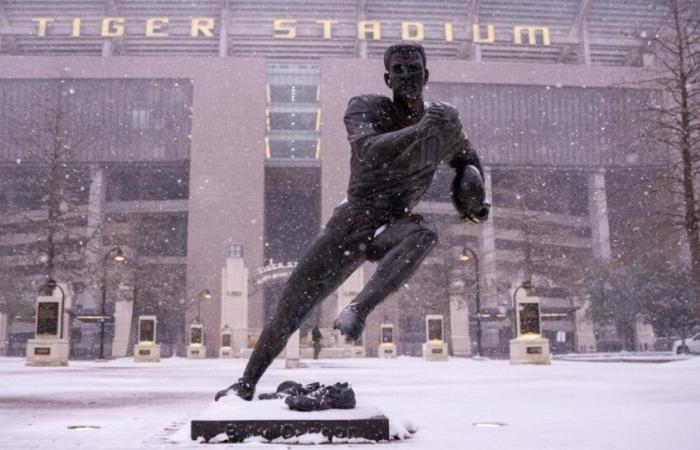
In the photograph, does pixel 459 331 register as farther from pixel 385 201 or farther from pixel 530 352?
pixel 385 201

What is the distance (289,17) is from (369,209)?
179 ft

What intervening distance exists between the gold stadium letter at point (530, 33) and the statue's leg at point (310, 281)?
55.4 m

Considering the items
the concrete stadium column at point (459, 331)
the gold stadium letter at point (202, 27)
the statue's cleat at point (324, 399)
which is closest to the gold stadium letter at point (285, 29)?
the gold stadium letter at point (202, 27)

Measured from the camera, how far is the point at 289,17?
54.5 meters

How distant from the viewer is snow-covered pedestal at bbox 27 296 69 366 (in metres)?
19.1

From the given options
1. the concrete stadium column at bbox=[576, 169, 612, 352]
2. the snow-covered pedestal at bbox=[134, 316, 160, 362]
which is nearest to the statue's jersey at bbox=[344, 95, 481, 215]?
the snow-covered pedestal at bbox=[134, 316, 160, 362]

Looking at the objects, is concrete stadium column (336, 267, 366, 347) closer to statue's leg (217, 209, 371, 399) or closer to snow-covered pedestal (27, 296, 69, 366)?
snow-covered pedestal (27, 296, 69, 366)

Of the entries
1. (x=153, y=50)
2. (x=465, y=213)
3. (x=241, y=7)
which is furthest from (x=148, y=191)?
(x=465, y=213)

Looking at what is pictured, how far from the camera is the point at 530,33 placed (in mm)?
54438

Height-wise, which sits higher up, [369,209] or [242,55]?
[242,55]

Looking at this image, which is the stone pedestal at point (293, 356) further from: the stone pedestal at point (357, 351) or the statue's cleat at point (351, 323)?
the stone pedestal at point (357, 351)

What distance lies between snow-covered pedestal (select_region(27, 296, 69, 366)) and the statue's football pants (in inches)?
718

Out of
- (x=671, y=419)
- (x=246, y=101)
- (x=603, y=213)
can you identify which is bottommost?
(x=671, y=419)

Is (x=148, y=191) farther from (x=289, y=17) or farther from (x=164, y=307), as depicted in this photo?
(x=289, y=17)
